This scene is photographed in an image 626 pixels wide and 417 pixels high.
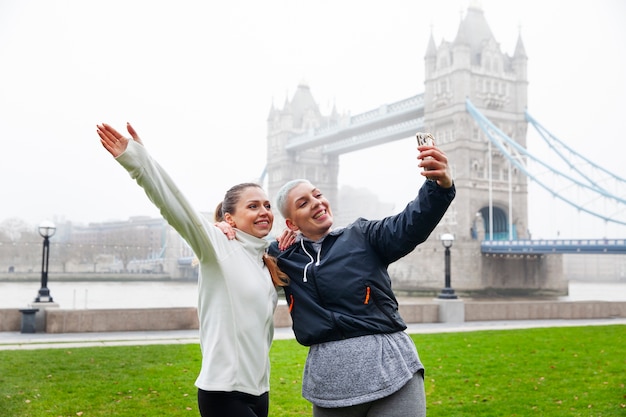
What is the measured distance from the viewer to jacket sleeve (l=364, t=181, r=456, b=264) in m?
2.10

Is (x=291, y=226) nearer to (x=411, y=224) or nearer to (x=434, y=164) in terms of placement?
(x=411, y=224)

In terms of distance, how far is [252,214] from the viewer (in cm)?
234

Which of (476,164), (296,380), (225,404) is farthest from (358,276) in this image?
(476,164)

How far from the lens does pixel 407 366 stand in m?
2.13

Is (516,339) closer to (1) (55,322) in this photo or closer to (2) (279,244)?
(1) (55,322)

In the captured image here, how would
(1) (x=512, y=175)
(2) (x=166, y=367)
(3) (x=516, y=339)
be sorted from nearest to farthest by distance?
(2) (x=166, y=367), (3) (x=516, y=339), (1) (x=512, y=175)

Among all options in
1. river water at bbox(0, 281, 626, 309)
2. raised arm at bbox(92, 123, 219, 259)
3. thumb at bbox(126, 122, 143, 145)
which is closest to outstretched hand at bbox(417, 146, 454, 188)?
raised arm at bbox(92, 123, 219, 259)

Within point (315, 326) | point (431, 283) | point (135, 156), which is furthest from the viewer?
point (431, 283)

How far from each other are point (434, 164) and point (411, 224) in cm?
22

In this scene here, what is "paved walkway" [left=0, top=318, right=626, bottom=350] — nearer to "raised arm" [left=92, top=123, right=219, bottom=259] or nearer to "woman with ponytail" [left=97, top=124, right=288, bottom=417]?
"woman with ponytail" [left=97, top=124, right=288, bottom=417]

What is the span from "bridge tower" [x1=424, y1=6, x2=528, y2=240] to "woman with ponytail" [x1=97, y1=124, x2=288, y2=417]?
42.7m

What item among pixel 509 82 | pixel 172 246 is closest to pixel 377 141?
pixel 509 82

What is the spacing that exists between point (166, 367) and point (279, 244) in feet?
16.0

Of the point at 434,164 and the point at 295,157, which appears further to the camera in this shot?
the point at 295,157
